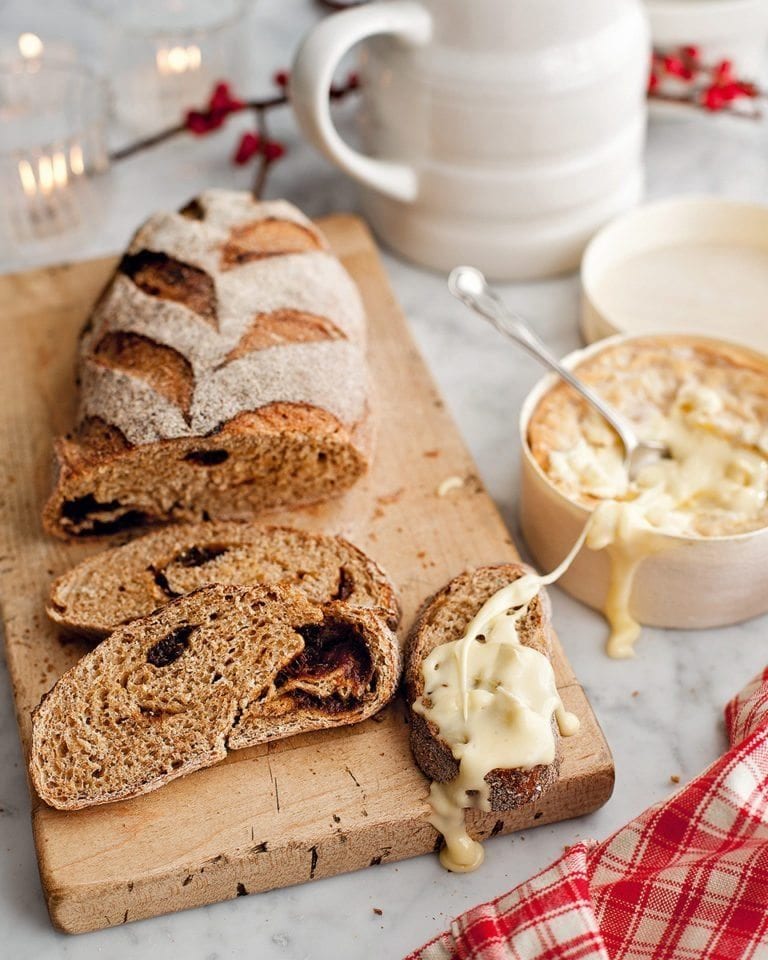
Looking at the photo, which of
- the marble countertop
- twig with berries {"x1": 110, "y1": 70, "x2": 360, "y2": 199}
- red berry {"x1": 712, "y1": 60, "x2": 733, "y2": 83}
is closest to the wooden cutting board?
the marble countertop

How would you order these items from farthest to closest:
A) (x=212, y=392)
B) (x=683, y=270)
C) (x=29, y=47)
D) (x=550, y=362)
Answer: (x=29, y=47)
(x=683, y=270)
(x=550, y=362)
(x=212, y=392)

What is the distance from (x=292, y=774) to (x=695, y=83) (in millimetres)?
2289

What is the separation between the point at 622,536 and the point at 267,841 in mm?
792

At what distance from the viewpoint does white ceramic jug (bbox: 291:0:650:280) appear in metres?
2.61

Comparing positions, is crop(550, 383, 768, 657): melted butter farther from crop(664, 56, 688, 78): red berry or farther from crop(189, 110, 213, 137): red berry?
A: crop(189, 110, 213, 137): red berry

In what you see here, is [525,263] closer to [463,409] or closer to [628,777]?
[463,409]

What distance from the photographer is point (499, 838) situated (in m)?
1.95

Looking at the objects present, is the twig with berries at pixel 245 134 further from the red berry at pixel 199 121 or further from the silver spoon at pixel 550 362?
the silver spoon at pixel 550 362

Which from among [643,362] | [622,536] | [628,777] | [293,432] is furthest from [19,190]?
[628,777]

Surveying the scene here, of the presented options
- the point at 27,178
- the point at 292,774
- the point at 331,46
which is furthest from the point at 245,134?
the point at 292,774

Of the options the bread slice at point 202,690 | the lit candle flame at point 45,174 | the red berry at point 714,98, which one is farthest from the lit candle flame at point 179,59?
the bread slice at point 202,690

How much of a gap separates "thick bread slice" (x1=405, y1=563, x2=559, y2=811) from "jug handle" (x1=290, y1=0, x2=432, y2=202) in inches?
45.2

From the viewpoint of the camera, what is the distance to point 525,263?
297 cm

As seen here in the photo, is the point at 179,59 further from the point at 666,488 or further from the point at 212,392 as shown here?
the point at 666,488
